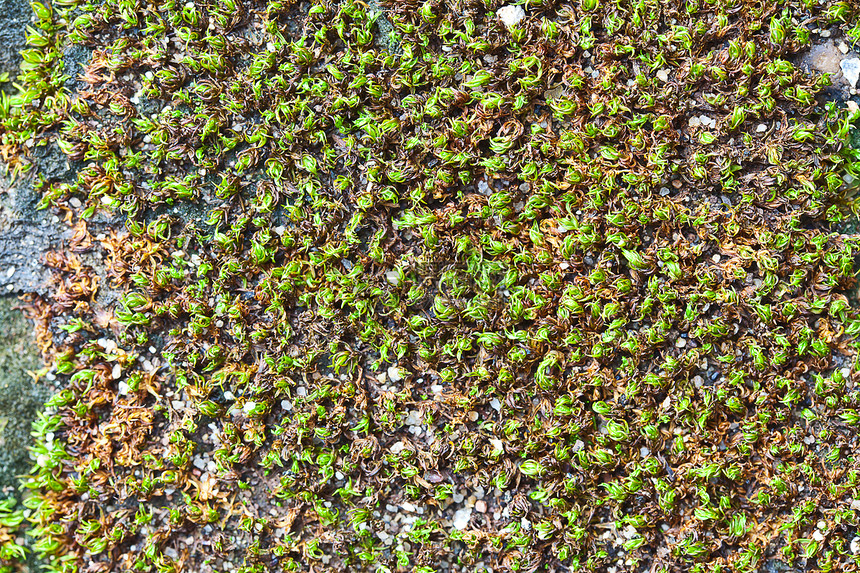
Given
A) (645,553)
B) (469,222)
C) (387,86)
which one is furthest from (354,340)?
(645,553)

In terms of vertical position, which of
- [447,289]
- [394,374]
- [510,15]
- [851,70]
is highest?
[510,15]

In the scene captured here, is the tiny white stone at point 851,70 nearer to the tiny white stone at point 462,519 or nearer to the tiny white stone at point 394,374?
the tiny white stone at point 394,374

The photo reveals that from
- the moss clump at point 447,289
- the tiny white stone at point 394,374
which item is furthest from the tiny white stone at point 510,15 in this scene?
the tiny white stone at point 394,374

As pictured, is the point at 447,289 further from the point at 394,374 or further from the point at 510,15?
the point at 510,15

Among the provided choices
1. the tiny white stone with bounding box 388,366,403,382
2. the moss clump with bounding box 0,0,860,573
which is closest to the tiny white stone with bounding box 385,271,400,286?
the moss clump with bounding box 0,0,860,573

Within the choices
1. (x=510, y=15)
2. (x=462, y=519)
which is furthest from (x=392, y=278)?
(x=510, y=15)

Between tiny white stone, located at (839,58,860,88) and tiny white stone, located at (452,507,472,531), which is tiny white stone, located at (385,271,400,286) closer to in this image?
tiny white stone, located at (452,507,472,531)
